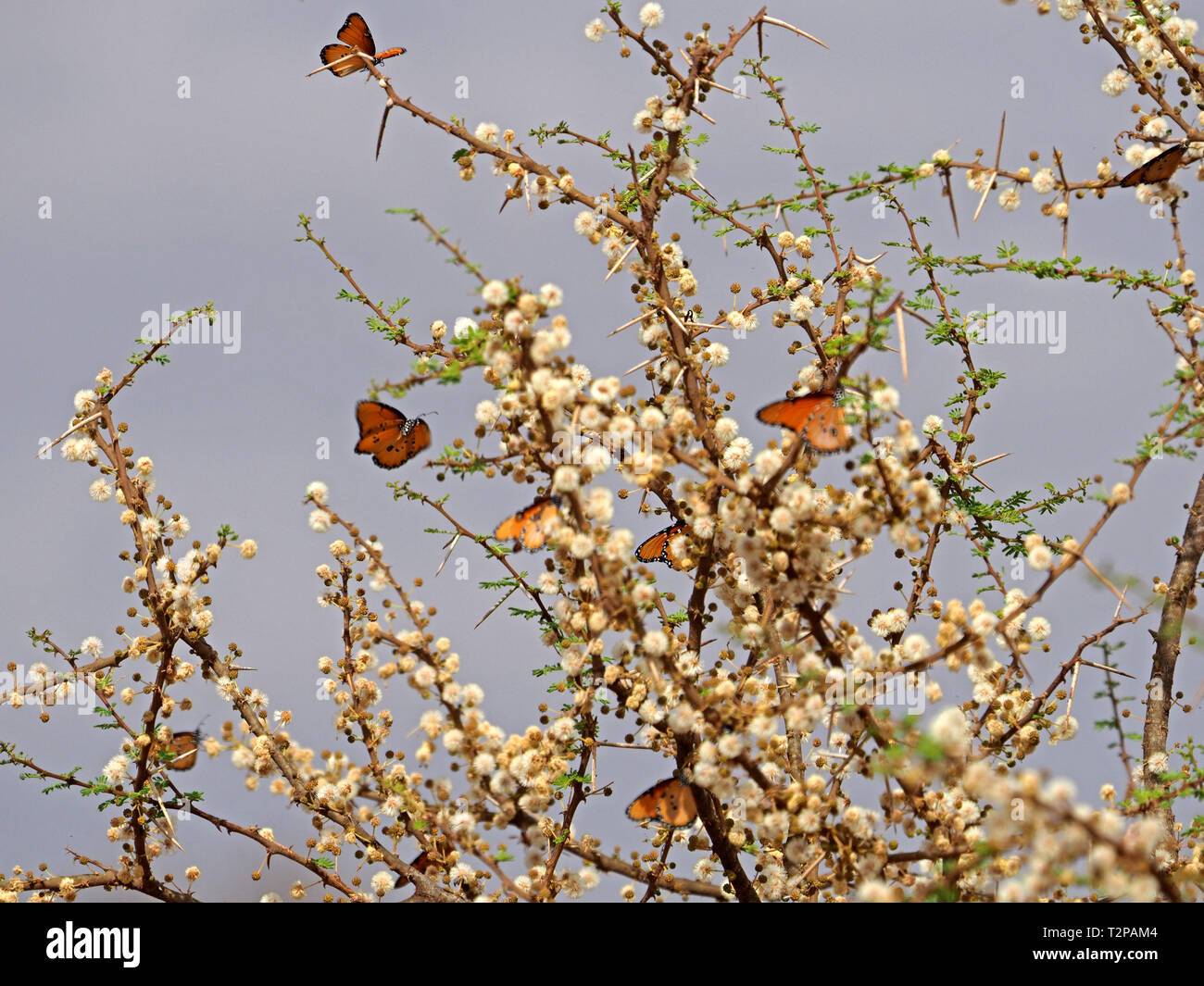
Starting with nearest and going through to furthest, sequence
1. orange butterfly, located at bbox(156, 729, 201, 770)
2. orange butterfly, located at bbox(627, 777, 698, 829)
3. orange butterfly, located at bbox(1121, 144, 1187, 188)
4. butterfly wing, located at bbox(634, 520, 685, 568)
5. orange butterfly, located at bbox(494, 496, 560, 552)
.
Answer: orange butterfly, located at bbox(494, 496, 560, 552)
orange butterfly, located at bbox(627, 777, 698, 829)
orange butterfly, located at bbox(156, 729, 201, 770)
orange butterfly, located at bbox(1121, 144, 1187, 188)
butterfly wing, located at bbox(634, 520, 685, 568)

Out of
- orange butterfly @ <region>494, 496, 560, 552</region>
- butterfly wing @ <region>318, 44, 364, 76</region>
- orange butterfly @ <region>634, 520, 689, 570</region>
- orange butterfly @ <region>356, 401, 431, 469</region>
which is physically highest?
butterfly wing @ <region>318, 44, 364, 76</region>

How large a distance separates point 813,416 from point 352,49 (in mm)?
3171

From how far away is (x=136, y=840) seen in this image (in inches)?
217

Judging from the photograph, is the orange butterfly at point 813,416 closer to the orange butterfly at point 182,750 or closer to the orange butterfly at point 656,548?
the orange butterfly at point 656,548

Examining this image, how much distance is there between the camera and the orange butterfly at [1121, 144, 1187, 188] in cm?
598

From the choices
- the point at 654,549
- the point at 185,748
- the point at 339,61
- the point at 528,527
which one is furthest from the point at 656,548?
the point at 339,61

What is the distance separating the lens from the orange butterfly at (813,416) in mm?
4883

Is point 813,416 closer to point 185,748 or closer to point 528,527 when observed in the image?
point 528,527

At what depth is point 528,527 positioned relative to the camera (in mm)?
5102

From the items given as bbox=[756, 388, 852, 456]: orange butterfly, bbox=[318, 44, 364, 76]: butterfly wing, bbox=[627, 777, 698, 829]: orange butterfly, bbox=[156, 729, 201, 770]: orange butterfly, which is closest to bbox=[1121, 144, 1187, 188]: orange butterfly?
bbox=[756, 388, 852, 456]: orange butterfly

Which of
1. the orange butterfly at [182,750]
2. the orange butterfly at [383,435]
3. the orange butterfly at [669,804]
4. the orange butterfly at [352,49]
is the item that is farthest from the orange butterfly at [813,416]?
the orange butterfly at [182,750]

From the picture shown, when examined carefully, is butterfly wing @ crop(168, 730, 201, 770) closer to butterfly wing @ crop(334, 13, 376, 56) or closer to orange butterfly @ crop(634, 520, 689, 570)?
orange butterfly @ crop(634, 520, 689, 570)

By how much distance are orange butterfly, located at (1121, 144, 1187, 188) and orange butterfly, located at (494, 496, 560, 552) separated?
3.63 m
